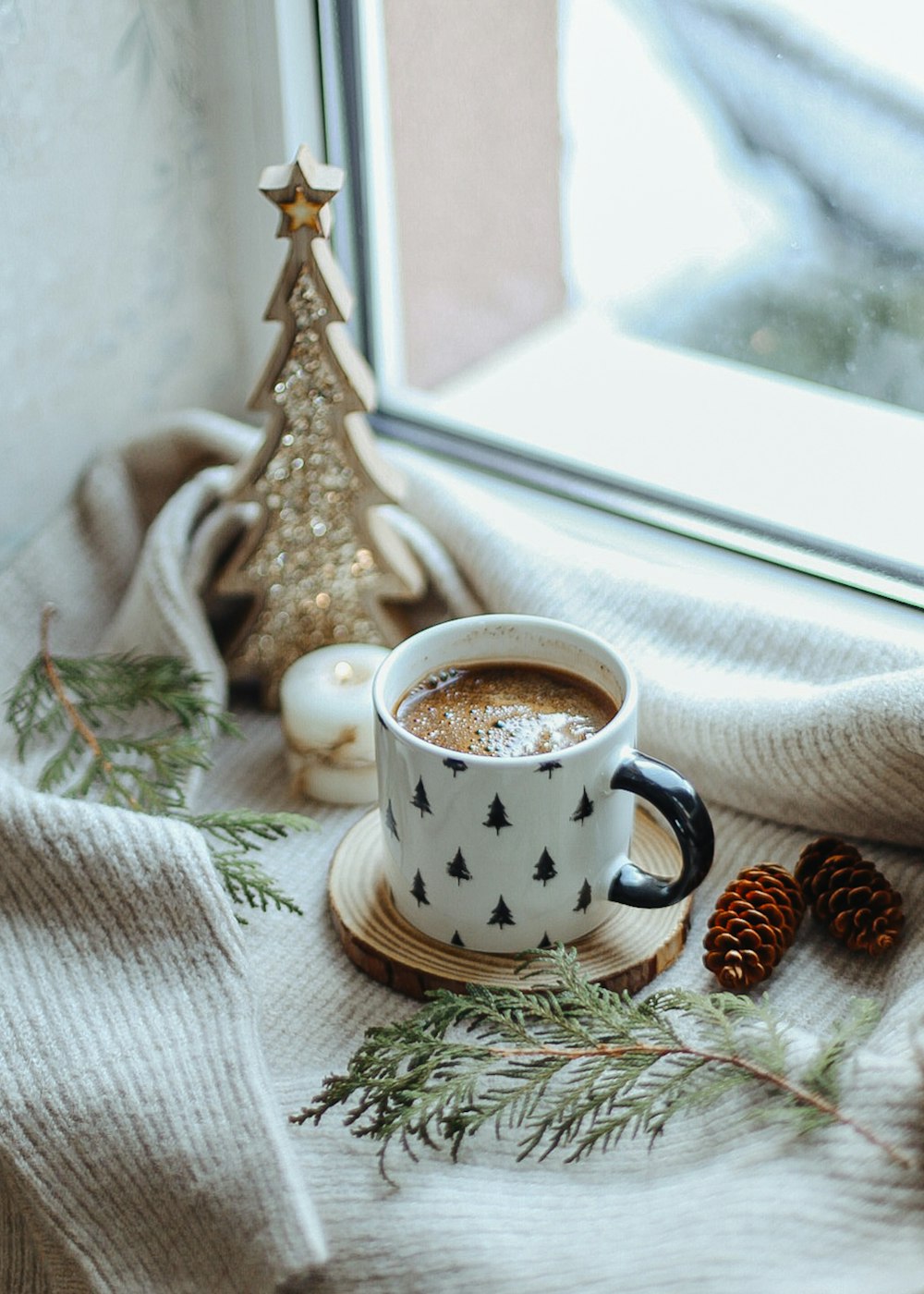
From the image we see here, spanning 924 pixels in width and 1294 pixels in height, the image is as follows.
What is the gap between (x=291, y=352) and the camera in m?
0.70

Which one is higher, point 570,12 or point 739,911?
point 570,12

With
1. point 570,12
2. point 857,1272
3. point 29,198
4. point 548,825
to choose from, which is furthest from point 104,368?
point 857,1272

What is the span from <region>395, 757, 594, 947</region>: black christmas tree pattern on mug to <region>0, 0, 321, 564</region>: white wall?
0.39 meters

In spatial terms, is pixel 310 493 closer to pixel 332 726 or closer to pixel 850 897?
pixel 332 726

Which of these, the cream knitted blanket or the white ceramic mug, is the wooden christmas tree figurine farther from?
the white ceramic mug

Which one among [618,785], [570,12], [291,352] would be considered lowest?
[618,785]

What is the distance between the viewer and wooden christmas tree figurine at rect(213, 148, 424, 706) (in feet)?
2.22

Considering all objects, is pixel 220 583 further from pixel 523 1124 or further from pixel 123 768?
pixel 523 1124

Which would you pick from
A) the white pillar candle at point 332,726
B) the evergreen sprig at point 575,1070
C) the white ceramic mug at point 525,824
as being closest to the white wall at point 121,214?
the white pillar candle at point 332,726

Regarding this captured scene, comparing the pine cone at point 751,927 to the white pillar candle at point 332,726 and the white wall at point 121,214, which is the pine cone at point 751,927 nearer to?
the white pillar candle at point 332,726

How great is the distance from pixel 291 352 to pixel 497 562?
16 centimetres

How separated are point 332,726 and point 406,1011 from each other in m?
0.17

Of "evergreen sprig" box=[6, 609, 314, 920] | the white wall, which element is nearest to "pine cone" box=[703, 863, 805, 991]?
"evergreen sprig" box=[6, 609, 314, 920]

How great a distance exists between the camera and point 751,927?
0.56 meters
